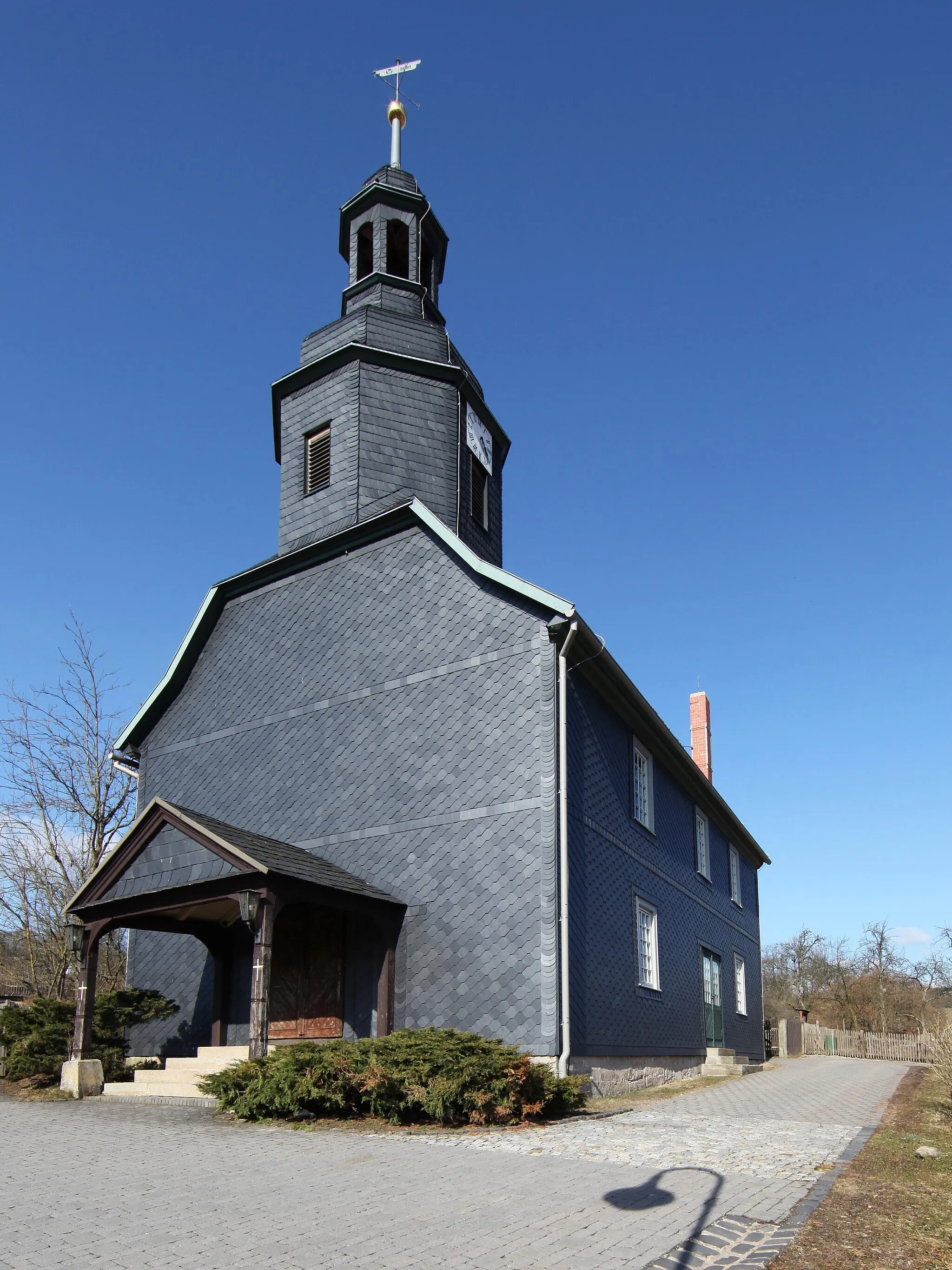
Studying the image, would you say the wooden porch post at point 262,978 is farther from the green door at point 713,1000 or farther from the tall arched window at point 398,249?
the tall arched window at point 398,249

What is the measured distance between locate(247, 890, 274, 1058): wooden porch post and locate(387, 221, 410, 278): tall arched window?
13.5m

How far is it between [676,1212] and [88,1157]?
4.91m

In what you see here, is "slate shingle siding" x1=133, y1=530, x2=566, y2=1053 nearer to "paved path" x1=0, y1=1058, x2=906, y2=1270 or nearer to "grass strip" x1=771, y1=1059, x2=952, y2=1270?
"paved path" x1=0, y1=1058, x2=906, y2=1270

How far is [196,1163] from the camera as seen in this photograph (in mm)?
8344

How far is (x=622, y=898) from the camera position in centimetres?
1630

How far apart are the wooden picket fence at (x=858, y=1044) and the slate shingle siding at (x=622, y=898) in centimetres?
1608

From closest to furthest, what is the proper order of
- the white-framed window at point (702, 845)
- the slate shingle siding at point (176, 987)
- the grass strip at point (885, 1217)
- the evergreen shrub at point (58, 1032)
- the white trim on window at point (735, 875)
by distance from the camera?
the grass strip at point (885, 1217), the evergreen shrub at point (58, 1032), the slate shingle siding at point (176, 987), the white-framed window at point (702, 845), the white trim on window at point (735, 875)

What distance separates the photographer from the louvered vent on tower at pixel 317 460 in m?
18.9

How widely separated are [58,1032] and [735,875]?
17.7 meters

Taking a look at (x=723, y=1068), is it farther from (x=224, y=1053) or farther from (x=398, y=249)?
(x=398, y=249)

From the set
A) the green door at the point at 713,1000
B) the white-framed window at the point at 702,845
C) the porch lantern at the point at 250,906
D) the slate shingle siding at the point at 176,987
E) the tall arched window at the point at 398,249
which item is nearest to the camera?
the porch lantern at the point at 250,906

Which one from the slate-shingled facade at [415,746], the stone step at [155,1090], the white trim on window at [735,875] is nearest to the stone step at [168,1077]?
the stone step at [155,1090]

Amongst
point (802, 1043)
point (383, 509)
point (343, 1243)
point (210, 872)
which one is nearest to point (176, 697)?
point (383, 509)

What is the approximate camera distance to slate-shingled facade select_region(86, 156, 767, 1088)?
13992 millimetres
